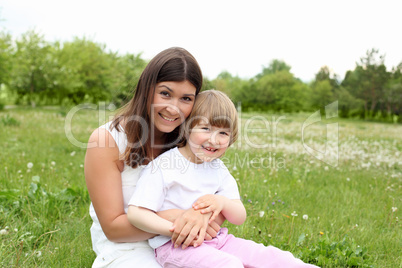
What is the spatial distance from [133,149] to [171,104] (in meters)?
0.42

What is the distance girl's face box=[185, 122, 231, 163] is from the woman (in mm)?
204

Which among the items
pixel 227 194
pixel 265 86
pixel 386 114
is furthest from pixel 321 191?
pixel 265 86

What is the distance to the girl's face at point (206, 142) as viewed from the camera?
7.58 feet

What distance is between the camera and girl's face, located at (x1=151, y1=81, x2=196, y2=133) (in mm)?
2406

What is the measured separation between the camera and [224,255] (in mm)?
1987

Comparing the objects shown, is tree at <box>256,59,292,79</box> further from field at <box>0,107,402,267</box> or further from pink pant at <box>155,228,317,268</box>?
pink pant at <box>155,228,317,268</box>

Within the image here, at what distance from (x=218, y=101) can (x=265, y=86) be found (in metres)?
57.6

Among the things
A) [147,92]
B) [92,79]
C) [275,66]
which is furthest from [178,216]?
[275,66]

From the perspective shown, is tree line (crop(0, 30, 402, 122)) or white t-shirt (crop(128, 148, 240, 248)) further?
tree line (crop(0, 30, 402, 122))

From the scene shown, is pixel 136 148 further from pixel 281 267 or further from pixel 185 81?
pixel 281 267

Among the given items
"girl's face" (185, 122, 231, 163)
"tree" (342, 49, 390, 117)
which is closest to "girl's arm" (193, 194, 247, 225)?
"girl's face" (185, 122, 231, 163)

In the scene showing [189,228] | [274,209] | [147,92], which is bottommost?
[274,209]

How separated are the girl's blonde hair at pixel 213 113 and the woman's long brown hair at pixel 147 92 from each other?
0.54 feet

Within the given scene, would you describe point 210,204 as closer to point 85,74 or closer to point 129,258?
point 129,258
